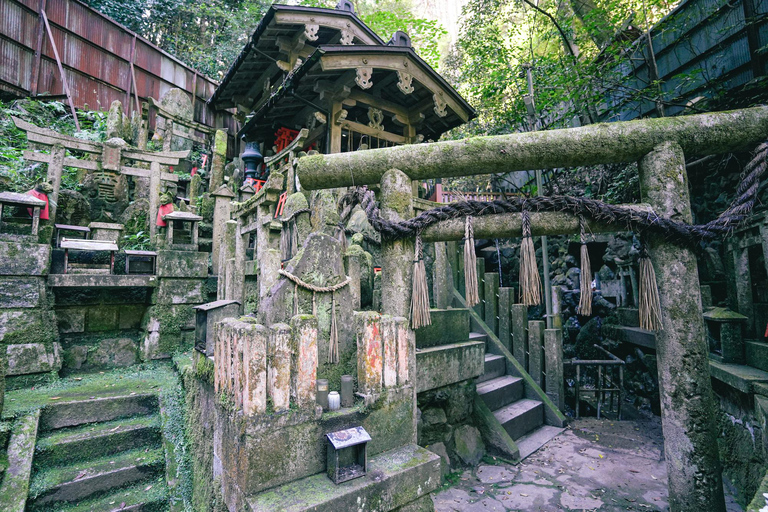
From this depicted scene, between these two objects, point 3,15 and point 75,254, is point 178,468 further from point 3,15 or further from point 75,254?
point 3,15

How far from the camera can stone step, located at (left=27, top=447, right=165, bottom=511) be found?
382 centimetres

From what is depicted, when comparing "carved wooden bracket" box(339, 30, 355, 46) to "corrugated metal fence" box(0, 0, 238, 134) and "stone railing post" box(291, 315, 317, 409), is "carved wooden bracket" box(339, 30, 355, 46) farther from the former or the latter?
"corrugated metal fence" box(0, 0, 238, 134)

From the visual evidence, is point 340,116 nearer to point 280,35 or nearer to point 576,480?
point 280,35

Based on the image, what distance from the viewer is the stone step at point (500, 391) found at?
20.8ft

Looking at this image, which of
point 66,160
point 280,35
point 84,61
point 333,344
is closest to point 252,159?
point 280,35

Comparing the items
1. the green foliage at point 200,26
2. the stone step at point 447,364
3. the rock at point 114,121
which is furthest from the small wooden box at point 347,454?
the green foliage at point 200,26

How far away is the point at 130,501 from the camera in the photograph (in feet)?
13.3

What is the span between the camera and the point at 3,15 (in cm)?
1184

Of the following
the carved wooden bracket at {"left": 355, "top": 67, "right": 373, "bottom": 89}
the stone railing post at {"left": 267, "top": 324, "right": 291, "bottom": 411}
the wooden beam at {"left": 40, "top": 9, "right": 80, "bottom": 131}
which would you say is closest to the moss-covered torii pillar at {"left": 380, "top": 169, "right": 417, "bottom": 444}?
the stone railing post at {"left": 267, "top": 324, "right": 291, "bottom": 411}

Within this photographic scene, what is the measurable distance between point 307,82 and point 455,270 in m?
5.85

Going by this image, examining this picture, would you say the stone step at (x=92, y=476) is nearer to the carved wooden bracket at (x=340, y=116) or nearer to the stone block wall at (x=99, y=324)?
the stone block wall at (x=99, y=324)

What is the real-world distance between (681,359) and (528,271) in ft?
5.22

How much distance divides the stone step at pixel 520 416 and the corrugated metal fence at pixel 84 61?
18.0 m

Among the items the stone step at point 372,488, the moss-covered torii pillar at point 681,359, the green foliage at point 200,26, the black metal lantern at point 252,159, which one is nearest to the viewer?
the stone step at point 372,488
